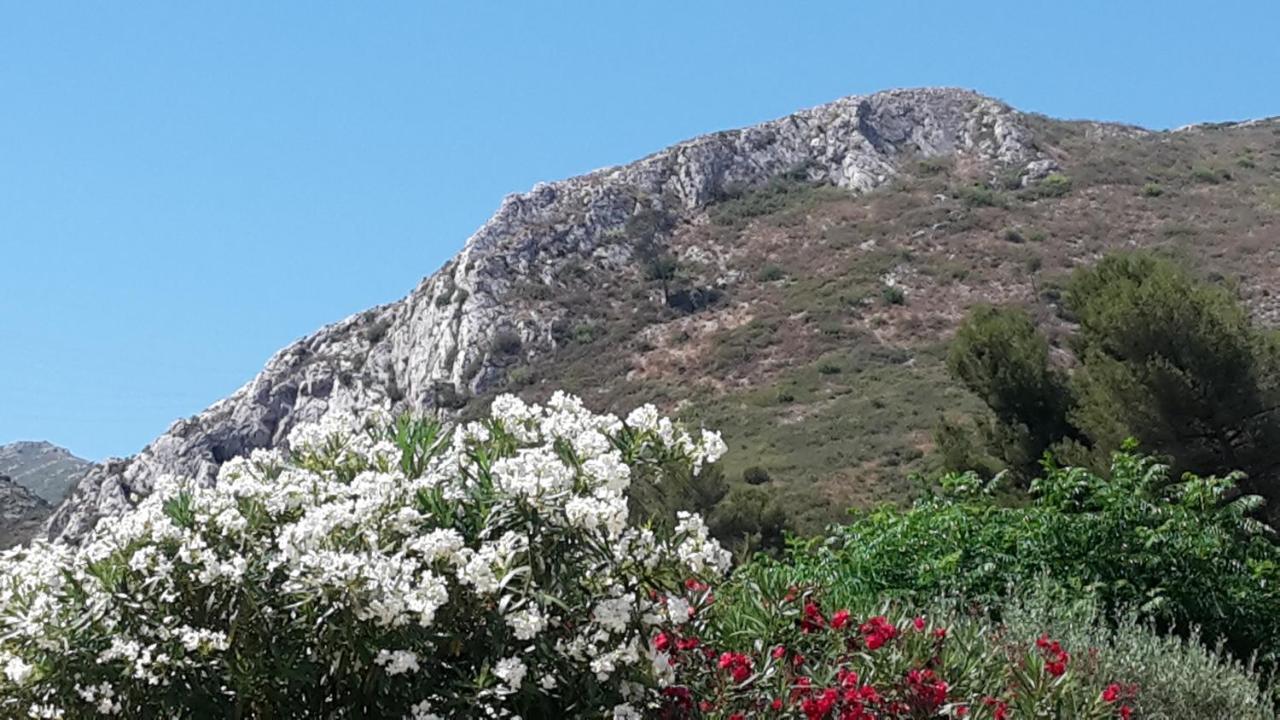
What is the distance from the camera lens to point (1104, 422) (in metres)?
14.9

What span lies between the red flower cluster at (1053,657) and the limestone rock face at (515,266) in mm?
41834

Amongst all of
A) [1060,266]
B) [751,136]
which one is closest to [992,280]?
[1060,266]

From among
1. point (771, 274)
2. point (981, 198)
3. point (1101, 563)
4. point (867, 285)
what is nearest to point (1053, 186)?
point (981, 198)

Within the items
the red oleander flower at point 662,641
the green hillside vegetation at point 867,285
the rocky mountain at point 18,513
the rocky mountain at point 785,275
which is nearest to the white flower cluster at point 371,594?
the red oleander flower at point 662,641

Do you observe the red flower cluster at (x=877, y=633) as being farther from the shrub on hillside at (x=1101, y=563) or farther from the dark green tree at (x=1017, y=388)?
the dark green tree at (x=1017, y=388)

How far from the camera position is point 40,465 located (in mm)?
114250

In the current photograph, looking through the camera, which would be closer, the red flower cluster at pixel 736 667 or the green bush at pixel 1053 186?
the red flower cluster at pixel 736 667

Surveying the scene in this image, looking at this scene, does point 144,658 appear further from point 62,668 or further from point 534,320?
point 534,320

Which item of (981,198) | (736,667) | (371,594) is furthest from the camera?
(981,198)

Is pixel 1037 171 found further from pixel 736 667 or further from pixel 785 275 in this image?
pixel 736 667

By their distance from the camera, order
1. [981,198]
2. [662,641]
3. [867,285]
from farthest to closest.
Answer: [981,198]
[867,285]
[662,641]

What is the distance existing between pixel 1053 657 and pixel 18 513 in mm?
56802

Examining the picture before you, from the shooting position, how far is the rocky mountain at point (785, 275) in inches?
1679

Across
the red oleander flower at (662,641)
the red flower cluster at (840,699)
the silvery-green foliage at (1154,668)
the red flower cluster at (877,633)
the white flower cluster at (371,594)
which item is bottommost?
the silvery-green foliage at (1154,668)
